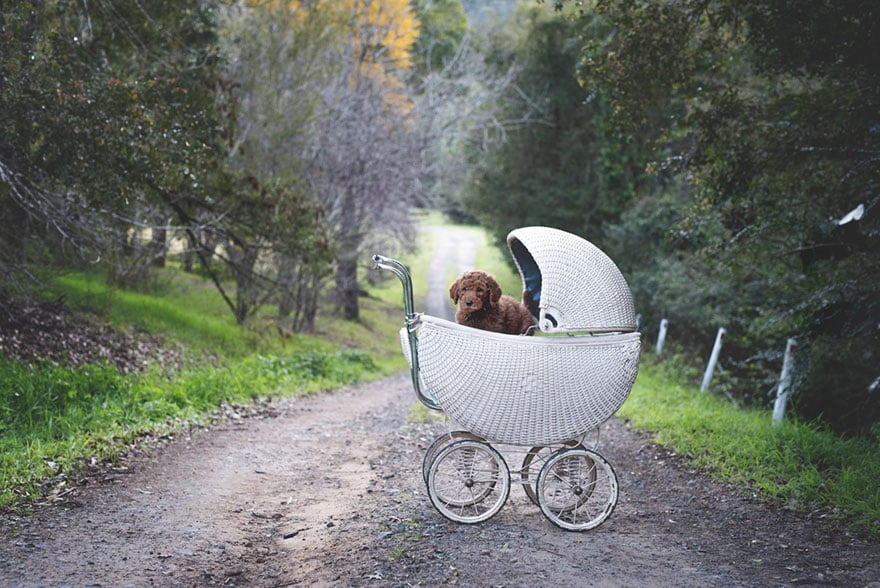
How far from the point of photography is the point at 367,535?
565 centimetres

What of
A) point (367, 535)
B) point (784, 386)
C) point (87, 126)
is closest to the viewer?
point (367, 535)

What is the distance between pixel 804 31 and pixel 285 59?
453 inches

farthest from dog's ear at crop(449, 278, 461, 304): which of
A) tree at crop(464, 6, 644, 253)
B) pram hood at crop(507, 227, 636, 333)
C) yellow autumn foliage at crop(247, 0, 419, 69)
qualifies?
tree at crop(464, 6, 644, 253)

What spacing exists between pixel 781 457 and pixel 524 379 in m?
3.34

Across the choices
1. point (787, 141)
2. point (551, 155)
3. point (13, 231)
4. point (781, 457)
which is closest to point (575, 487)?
point (781, 457)

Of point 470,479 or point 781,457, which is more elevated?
point 781,457

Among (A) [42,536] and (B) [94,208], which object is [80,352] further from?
(A) [42,536]

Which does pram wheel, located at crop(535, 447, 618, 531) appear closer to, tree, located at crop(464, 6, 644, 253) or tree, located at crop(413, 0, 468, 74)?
tree, located at crop(464, 6, 644, 253)

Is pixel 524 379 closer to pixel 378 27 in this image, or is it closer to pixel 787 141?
pixel 787 141

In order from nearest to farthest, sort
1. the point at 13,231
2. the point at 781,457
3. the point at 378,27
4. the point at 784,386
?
the point at 781,457, the point at 784,386, the point at 13,231, the point at 378,27

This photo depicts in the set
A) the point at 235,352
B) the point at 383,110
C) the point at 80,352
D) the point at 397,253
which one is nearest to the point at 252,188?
the point at 235,352

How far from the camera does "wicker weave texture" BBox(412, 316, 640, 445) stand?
17.8ft

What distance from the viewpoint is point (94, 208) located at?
9844 mm

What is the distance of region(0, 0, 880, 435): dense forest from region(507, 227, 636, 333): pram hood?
2.06 m
